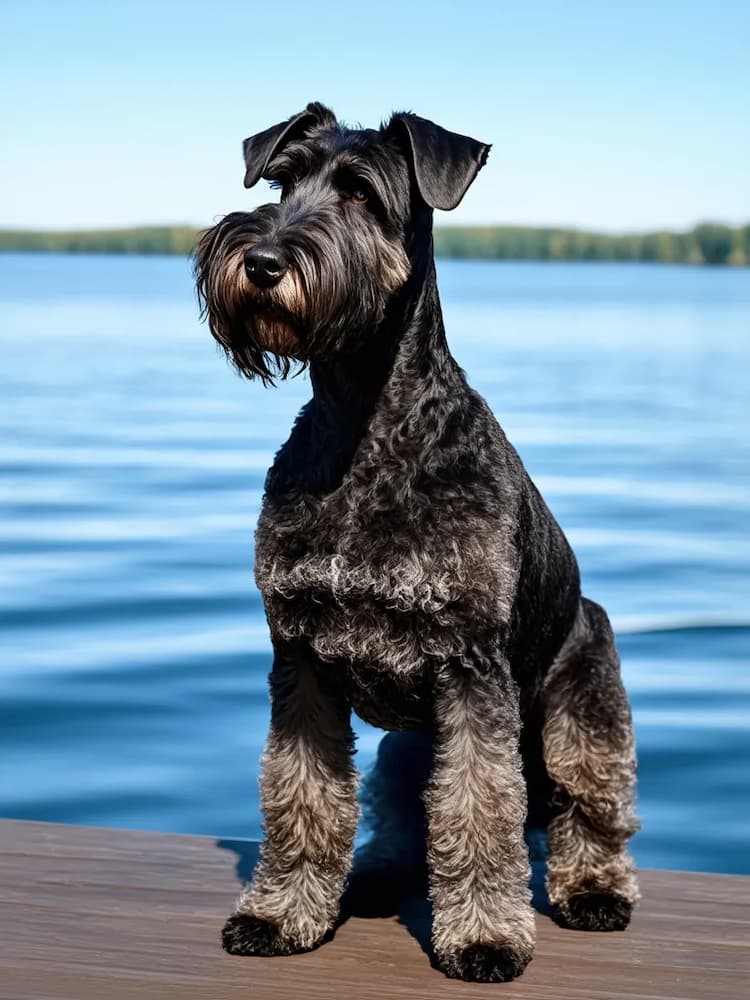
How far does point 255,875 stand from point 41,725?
4.48 m

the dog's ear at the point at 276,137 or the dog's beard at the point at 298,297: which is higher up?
the dog's ear at the point at 276,137

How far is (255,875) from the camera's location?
423 cm

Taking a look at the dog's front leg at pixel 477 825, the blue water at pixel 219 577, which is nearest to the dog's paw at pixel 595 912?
the dog's front leg at pixel 477 825

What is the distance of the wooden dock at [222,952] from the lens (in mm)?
3797

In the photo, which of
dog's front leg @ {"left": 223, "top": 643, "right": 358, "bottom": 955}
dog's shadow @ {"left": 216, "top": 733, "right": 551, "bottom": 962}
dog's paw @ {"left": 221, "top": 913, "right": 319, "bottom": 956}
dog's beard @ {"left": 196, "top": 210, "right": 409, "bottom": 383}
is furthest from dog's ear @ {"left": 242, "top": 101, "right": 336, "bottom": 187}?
dog's paw @ {"left": 221, "top": 913, "right": 319, "bottom": 956}

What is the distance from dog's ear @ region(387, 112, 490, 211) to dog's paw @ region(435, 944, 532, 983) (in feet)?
6.28

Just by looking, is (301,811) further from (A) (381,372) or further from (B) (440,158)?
(B) (440,158)

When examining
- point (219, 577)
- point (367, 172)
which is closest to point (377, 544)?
point (367, 172)

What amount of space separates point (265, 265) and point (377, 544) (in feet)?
2.54

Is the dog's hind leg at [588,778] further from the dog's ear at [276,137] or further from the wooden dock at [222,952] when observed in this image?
the dog's ear at [276,137]

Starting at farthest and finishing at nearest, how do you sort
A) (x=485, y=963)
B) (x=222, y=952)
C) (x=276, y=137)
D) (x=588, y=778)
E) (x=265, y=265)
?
(x=588, y=778) < (x=276, y=137) < (x=222, y=952) < (x=485, y=963) < (x=265, y=265)

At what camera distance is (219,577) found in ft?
35.5

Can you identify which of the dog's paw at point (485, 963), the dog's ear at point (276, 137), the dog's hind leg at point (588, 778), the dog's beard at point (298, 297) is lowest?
the dog's paw at point (485, 963)

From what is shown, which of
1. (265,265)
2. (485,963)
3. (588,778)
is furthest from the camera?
(588,778)
